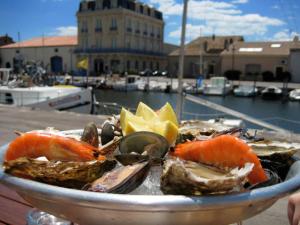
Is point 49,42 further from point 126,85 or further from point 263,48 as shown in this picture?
point 263,48

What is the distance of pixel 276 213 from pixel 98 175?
8.31 feet

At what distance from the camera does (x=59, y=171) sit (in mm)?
1048

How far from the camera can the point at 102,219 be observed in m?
1.02

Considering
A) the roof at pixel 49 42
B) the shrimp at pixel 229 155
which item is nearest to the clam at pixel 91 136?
the shrimp at pixel 229 155

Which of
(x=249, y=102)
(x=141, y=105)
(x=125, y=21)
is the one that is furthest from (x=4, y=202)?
(x=125, y=21)

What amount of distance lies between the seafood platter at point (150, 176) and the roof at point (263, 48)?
55962mm

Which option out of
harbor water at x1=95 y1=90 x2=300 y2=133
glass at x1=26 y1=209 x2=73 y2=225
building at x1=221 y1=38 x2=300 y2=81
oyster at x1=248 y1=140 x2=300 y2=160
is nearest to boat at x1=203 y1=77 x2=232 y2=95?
harbor water at x1=95 y1=90 x2=300 y2=133

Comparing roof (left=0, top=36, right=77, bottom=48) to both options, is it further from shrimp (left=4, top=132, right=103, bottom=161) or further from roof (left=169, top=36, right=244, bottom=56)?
shrimp (left=4, top=132, right=103, bottom=161)

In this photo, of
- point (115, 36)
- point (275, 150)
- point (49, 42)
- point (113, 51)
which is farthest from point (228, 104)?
point (49, 42)

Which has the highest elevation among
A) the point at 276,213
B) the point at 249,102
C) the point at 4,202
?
the point at 4,202

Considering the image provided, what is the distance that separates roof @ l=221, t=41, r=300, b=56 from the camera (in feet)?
Result: 181

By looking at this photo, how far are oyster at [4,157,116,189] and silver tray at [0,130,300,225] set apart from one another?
1.0 inches

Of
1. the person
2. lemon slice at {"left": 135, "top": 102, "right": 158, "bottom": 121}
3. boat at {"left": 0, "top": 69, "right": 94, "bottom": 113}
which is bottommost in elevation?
boat at {"left": 0, "top": 69, "right": 94, "bottom": 113}

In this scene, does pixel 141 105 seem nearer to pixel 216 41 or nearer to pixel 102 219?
pixel 102 219
